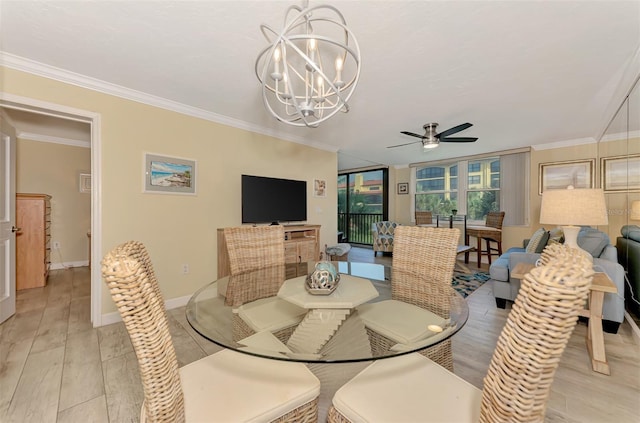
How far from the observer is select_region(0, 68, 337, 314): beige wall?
2.43 meters

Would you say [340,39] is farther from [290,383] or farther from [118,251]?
[290,383]

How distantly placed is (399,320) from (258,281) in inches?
40.3

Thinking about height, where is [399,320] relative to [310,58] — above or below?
below

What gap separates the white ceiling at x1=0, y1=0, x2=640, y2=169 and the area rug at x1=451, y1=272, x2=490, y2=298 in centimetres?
224

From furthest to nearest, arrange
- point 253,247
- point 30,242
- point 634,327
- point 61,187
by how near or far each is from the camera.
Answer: point 61,187
point 30,242
point 634,327
point 253,247

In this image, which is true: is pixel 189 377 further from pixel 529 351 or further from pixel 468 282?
pixel 468 282

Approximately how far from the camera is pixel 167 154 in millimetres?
2824

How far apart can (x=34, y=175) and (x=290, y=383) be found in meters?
5.76

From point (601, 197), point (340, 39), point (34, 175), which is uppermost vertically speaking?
point (340, 39)

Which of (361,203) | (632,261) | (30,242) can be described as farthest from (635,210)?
(30,242)

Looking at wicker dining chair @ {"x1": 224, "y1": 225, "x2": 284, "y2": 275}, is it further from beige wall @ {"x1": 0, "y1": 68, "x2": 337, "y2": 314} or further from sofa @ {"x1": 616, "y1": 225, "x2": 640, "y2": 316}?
sofa @ {"x1": 616, "y1": 225, "x2": 640, "y2": 316}

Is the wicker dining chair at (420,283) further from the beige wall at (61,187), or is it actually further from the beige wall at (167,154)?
the beige wall at (61,187)

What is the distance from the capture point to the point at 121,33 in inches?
68.3

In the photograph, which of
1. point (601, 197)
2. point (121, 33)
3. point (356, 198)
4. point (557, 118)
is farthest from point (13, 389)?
point (356, 198)
